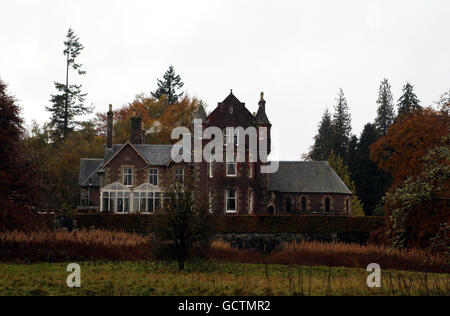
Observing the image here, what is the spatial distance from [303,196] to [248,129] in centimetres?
1085

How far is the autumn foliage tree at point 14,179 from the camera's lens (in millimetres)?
23062

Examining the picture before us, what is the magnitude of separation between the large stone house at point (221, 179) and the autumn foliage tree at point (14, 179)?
21.2m

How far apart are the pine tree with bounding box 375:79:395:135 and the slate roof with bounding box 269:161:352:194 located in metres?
34.1

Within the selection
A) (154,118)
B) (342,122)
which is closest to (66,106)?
(154,118)

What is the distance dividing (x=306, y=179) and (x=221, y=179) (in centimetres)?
1174

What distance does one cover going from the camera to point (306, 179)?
55219mm

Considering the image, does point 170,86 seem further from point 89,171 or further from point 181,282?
point 181,282

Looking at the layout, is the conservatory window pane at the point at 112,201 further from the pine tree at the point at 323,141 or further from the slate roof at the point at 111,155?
the pine tree at the point at 323,141

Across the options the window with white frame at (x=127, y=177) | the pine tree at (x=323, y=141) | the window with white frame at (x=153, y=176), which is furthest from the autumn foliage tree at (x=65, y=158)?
the pine tree at (x=323, y=141)

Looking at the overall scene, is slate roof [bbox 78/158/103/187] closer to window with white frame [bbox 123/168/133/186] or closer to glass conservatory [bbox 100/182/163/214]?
window with white frame [bbox 123/168/133/186]
